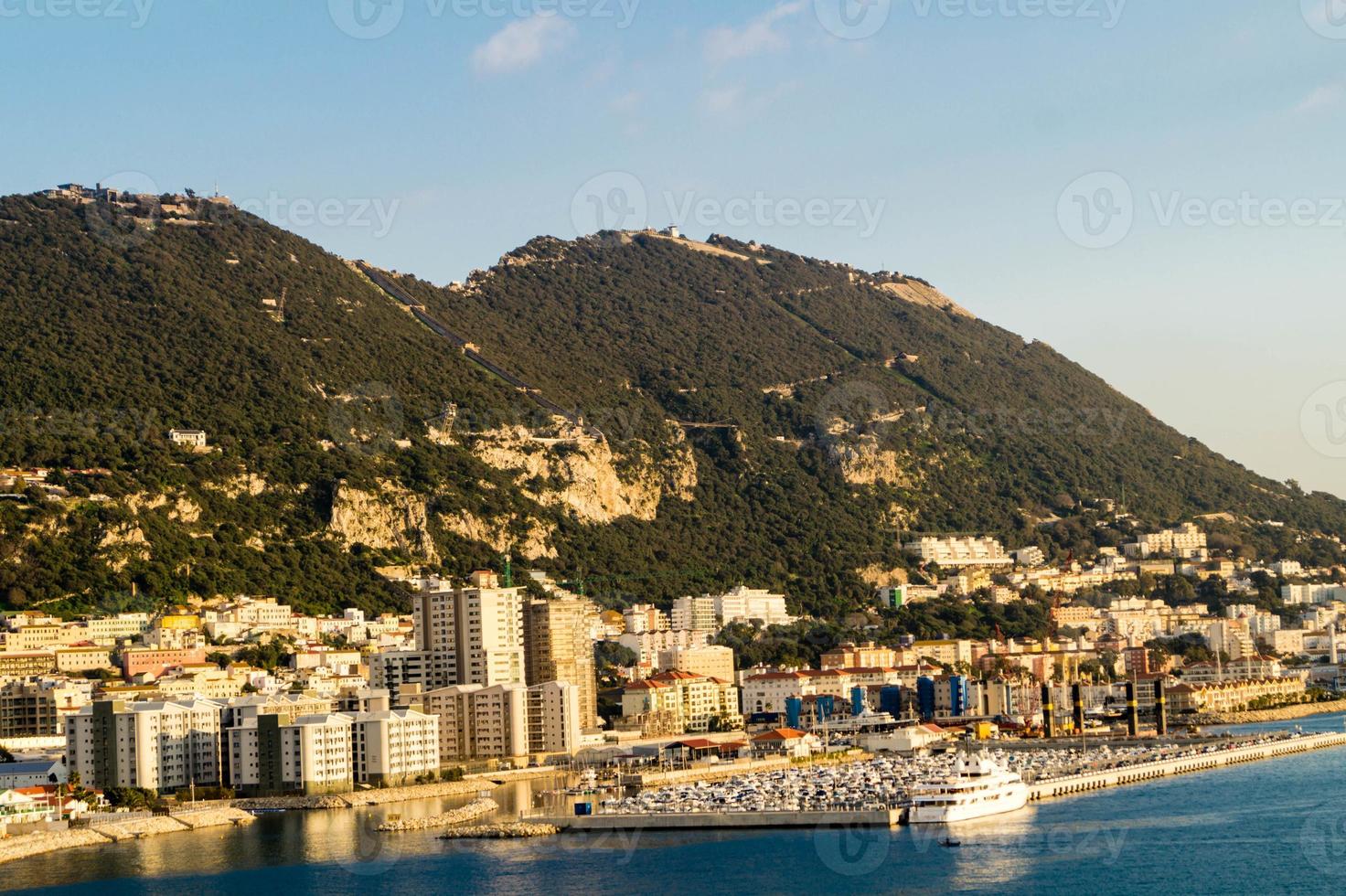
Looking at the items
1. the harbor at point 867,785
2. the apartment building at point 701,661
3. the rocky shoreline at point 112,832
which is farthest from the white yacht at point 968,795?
the apartment building at point 701,661

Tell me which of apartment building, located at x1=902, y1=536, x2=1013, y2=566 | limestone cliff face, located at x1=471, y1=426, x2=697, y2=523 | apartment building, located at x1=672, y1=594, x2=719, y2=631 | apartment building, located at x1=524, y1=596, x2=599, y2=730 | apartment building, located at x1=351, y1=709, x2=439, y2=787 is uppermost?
limestone cliff face, located at x1=471, y1=426, x2=697, y2=523

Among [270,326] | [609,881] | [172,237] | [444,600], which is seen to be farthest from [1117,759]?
[172,237]

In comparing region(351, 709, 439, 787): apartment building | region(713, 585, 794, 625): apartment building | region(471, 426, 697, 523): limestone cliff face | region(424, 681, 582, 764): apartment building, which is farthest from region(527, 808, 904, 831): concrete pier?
region(471, 426, 697, 523): limestone cliff face

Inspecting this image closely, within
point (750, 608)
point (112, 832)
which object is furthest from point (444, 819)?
point (750, 608)

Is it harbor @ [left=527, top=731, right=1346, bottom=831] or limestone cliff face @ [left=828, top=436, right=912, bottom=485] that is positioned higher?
limestone cliff face @ [left=828, top=436, right=912, bottom=485]

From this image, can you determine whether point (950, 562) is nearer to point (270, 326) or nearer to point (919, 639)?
point (919, 639)

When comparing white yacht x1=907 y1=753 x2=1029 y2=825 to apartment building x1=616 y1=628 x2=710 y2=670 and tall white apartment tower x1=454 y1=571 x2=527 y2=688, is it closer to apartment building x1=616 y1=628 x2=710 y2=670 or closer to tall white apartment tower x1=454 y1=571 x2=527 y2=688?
tall white apartment tower x1=454 y1=571 x2=527 y2=688

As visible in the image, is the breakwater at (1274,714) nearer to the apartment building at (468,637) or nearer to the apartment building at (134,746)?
the apartment building at (468,637)
